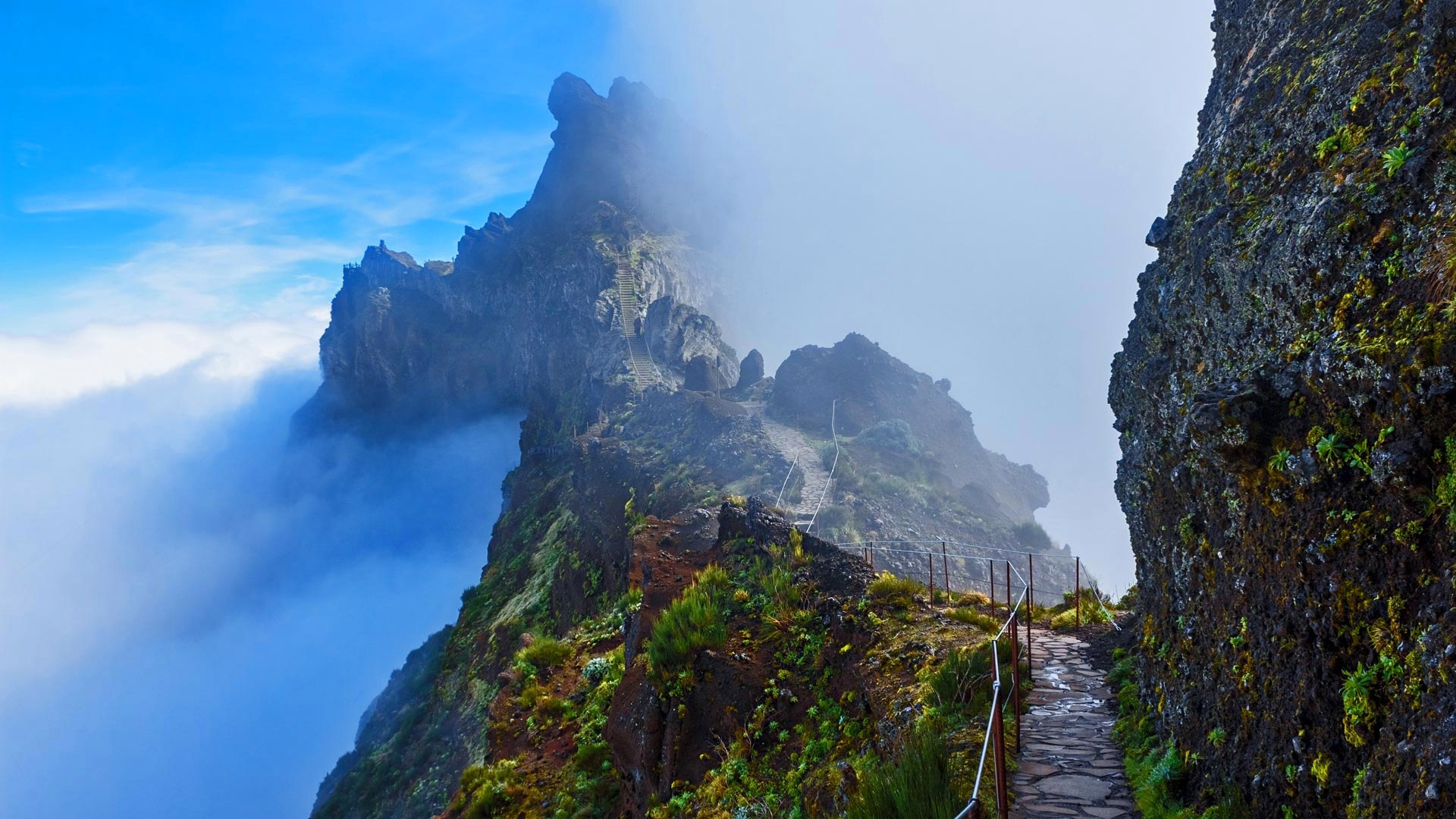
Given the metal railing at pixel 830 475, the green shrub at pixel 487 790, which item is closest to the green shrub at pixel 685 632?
the green shrub at pixel 487 790

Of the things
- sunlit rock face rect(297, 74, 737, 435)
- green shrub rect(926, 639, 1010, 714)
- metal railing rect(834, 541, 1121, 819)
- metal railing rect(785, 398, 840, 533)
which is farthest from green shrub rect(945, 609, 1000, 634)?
sunlit rock face rect(297, 74, 737, 435)

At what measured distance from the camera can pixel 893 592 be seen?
10836 mm

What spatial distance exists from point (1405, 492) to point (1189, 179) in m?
4.12

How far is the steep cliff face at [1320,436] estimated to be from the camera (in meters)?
2.89

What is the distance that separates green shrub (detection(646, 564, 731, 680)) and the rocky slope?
0.04 metres

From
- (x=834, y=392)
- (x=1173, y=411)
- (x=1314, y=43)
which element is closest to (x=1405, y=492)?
(x=1173, y=411)

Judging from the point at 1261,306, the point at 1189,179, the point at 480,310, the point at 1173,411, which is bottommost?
the point at 1173,411

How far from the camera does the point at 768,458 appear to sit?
36.2m

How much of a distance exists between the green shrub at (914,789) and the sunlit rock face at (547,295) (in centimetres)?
5275

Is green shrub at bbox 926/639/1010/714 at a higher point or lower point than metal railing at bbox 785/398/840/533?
lower

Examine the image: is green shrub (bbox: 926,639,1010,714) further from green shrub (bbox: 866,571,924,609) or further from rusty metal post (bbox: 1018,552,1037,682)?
green shrub (bbox: 866,571,924,609)

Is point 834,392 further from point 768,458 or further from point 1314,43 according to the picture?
point 1314,43

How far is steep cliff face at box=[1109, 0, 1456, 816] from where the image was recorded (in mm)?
2893

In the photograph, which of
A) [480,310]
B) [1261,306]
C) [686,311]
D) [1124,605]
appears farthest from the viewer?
[480,310]
